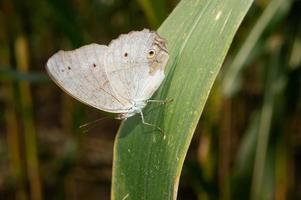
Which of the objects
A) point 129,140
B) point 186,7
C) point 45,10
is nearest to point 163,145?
point 129,140

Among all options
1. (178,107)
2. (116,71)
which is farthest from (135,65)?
(178,107)

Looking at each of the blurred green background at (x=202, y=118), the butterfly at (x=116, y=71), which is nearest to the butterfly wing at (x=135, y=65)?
the butterfly at (x=116, y=71)

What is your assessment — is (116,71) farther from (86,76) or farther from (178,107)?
(178,107)

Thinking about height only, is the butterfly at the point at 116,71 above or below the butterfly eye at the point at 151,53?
below

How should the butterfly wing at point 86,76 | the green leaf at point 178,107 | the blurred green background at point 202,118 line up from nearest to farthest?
the green leaf at point 178,107
the butterfly wing at point 86,76
the blurred green background at point 202,118

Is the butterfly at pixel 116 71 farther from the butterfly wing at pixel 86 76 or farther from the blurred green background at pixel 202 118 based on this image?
the blurred green background at pixel 202 118
